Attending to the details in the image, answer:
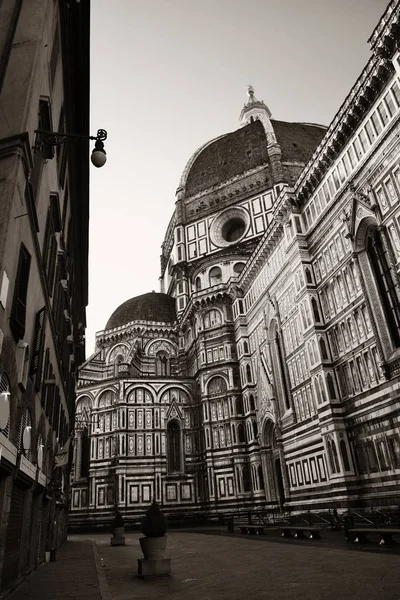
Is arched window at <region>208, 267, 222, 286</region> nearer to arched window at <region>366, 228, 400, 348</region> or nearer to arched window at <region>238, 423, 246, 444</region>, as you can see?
arched window at <region>238, 423, 246, 444</region>

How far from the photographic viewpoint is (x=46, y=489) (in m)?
14.4

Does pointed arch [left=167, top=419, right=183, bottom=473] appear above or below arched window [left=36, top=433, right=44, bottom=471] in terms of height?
above

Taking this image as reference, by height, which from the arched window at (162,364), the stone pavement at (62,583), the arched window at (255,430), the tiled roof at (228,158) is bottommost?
the stone pavement at (62,583)

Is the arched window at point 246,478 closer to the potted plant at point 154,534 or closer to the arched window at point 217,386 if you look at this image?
the arched window at point 217,386

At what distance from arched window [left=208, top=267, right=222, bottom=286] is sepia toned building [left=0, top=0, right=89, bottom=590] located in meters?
31.1

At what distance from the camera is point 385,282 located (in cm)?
2177

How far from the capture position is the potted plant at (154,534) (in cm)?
995

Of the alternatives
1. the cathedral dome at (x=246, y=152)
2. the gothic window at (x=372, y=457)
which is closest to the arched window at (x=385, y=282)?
the gothic window at (x=372, y=457)

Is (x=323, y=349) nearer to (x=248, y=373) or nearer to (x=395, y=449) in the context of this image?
(x=395, y=449)

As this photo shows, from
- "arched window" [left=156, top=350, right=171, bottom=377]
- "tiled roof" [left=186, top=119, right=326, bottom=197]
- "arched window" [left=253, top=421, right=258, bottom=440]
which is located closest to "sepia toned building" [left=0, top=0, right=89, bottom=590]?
"arched window" [left=253, top=421, right=258, bottom=440]

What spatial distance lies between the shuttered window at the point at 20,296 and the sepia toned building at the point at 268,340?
1710 cm

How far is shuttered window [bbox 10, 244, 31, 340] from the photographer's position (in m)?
8.36

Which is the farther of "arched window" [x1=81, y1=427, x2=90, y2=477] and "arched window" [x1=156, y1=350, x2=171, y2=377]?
"arched window" [x1=156, y1=350, x2=171, y2=377]

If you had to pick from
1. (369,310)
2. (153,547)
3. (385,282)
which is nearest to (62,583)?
(153,547)
